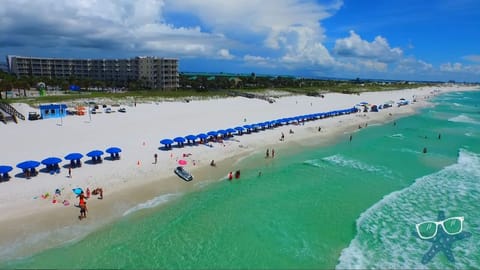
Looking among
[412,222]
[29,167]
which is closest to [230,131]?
[29,167]

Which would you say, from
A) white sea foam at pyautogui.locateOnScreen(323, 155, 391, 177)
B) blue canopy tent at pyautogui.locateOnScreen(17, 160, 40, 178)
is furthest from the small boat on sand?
white sea foam at pyautogui.locateOnScreen(323, 155, 391, 177)

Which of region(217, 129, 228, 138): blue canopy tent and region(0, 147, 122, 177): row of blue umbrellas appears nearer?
region(0, 147, 122, 177): row of blue umbrellas

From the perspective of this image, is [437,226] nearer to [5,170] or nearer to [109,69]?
[5,170]

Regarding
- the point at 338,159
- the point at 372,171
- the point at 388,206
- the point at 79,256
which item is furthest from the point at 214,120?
the point at 79,256

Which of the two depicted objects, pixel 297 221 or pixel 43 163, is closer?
pixel 297 221

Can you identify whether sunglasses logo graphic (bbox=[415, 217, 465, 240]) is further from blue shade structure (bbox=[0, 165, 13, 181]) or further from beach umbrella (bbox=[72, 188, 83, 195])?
blue shade structure (bbox=[0, 165, 13, 181])

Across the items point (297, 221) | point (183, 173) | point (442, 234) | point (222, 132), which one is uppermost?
point (222, 132)
